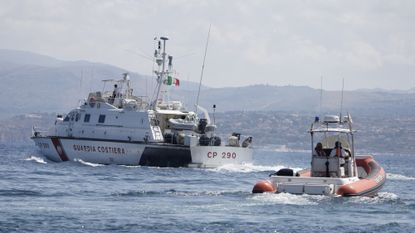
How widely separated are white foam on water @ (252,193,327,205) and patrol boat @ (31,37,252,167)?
2604 centimetres

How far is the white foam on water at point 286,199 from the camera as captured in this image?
37219 mm

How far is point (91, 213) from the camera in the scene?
110ft

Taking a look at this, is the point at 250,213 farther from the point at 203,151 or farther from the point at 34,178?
the point at 203,151

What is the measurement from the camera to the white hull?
64500 mm

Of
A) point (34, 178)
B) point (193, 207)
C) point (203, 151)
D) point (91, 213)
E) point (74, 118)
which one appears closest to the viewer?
point (91, 213)

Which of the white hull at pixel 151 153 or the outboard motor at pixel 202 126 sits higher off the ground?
the outboard motor at pixel 202 126

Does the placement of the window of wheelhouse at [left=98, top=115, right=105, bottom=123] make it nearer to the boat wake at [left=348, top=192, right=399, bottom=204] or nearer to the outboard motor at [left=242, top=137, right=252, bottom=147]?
the outboard motor at [left=242, top=137, right=252, bottom=147]

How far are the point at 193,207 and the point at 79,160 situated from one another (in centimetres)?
3327

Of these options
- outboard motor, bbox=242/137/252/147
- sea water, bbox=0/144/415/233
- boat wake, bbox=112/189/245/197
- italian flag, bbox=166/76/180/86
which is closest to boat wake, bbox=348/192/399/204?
sea water, bbox=0/144/415/233

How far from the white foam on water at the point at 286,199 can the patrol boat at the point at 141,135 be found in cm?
2604

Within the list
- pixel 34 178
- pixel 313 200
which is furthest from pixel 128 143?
pixel 313 200

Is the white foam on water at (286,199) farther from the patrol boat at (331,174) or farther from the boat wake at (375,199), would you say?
the boat wake at (375,199)

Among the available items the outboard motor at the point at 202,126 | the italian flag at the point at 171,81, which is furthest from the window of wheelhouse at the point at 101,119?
the outboard motor at the point at 202,126

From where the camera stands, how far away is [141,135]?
2584 inches
